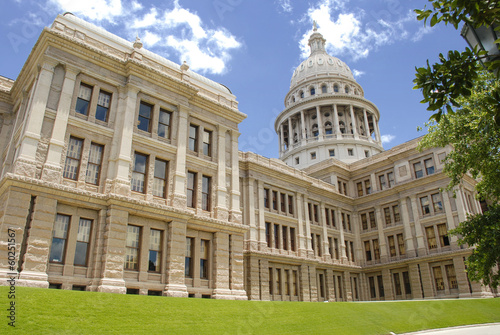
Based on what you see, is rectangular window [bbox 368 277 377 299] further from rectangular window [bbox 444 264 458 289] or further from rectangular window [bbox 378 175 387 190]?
rectangular window [bbox 378 175 387 190]

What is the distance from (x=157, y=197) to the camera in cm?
2484

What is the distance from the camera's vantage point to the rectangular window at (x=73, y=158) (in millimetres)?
22141

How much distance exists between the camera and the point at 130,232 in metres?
22.8

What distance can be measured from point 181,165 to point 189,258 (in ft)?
20.5

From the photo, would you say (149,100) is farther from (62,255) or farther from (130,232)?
(62,255)

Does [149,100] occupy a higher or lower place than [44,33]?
lower

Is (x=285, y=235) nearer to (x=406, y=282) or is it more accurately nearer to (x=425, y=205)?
(x=406, y=282)

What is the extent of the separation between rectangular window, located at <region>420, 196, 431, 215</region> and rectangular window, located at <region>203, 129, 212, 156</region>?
29423mm

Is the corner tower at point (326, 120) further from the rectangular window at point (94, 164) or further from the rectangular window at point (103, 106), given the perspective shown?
the rectangular window at point (94, 164)

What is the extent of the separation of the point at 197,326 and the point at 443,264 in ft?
120

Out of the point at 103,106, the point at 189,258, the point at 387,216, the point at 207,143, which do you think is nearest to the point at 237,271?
the point at 189,258

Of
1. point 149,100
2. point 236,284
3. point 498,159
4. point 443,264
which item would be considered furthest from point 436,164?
point 149,100

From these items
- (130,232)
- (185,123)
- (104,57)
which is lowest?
(130,232)

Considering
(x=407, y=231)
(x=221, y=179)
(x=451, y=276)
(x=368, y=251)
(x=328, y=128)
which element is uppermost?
(x=328, y=128)
